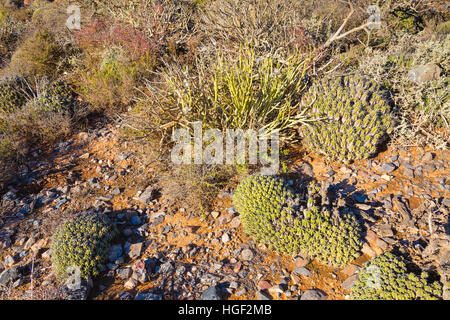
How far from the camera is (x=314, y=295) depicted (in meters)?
2.34

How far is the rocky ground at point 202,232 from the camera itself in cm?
248

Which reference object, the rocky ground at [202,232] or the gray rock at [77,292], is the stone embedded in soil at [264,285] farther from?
the gray rock at [77,292]

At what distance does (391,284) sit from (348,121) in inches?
74.9

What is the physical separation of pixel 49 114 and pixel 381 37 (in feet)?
22.0

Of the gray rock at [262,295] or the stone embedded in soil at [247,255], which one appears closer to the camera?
the gray rock at [262,295]

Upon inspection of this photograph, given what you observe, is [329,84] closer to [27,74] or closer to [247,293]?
[247,293]

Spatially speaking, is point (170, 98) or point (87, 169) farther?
point (87, 169)

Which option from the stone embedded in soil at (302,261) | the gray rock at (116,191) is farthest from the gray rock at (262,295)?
the gray rock at (116,191)

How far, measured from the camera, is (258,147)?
3.56m

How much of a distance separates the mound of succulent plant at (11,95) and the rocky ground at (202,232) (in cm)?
198

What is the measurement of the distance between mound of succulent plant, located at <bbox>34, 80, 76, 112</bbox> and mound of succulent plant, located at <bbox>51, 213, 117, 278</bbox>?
2913 mm

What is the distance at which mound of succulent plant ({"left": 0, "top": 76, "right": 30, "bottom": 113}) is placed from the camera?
531 centimetres
